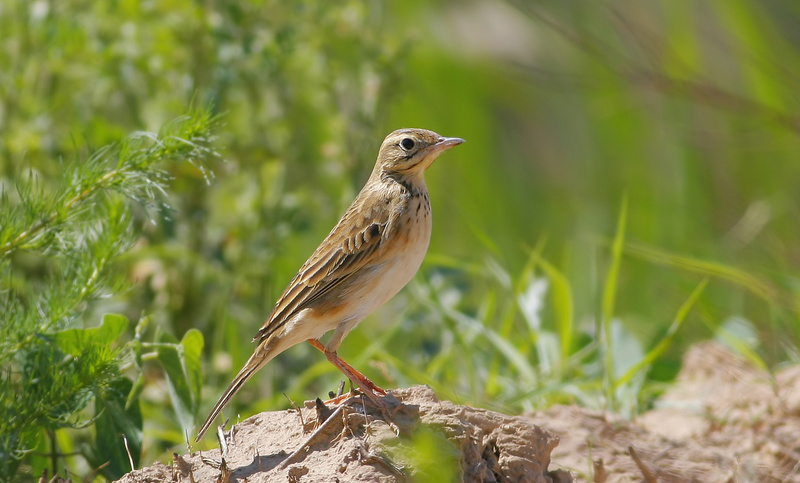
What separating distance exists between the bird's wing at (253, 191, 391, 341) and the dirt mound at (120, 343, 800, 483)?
2.14 ft

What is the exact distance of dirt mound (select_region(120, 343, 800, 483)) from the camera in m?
2.76

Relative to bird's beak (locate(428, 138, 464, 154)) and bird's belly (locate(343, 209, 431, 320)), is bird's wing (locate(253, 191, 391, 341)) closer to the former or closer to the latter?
bird's belly (locate(343, 209, 431, 320))

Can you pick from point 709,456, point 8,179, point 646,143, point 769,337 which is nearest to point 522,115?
point 646,143

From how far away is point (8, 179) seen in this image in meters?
5.04

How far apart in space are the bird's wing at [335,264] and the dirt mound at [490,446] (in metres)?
0.65

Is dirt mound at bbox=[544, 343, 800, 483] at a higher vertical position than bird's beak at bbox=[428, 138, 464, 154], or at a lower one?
lower

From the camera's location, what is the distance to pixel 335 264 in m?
3.85

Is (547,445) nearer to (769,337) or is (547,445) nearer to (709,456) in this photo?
(709,456)

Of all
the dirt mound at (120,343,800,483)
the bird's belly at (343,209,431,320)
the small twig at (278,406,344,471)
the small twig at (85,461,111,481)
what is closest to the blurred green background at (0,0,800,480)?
the dirt mound at (120,343,800,483)

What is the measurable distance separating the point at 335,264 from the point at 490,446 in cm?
112

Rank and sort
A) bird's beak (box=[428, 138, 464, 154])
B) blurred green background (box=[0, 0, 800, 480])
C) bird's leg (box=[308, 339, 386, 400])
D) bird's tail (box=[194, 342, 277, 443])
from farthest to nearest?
blurred green background (box=[0, 0, 800, 480]) → bird's beak (box=[428, 138, 464, 154]) → bird's tail (box=[194, 342, 277, 443]) → bird's leg (box=[308, 339, 386, 400])

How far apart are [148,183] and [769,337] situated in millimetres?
3394

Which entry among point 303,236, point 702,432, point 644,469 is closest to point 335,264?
point 644,469

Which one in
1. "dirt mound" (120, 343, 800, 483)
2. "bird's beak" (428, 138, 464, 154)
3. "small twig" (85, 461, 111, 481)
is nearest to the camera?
"dirt mound" (120, 343, 800, 483)
